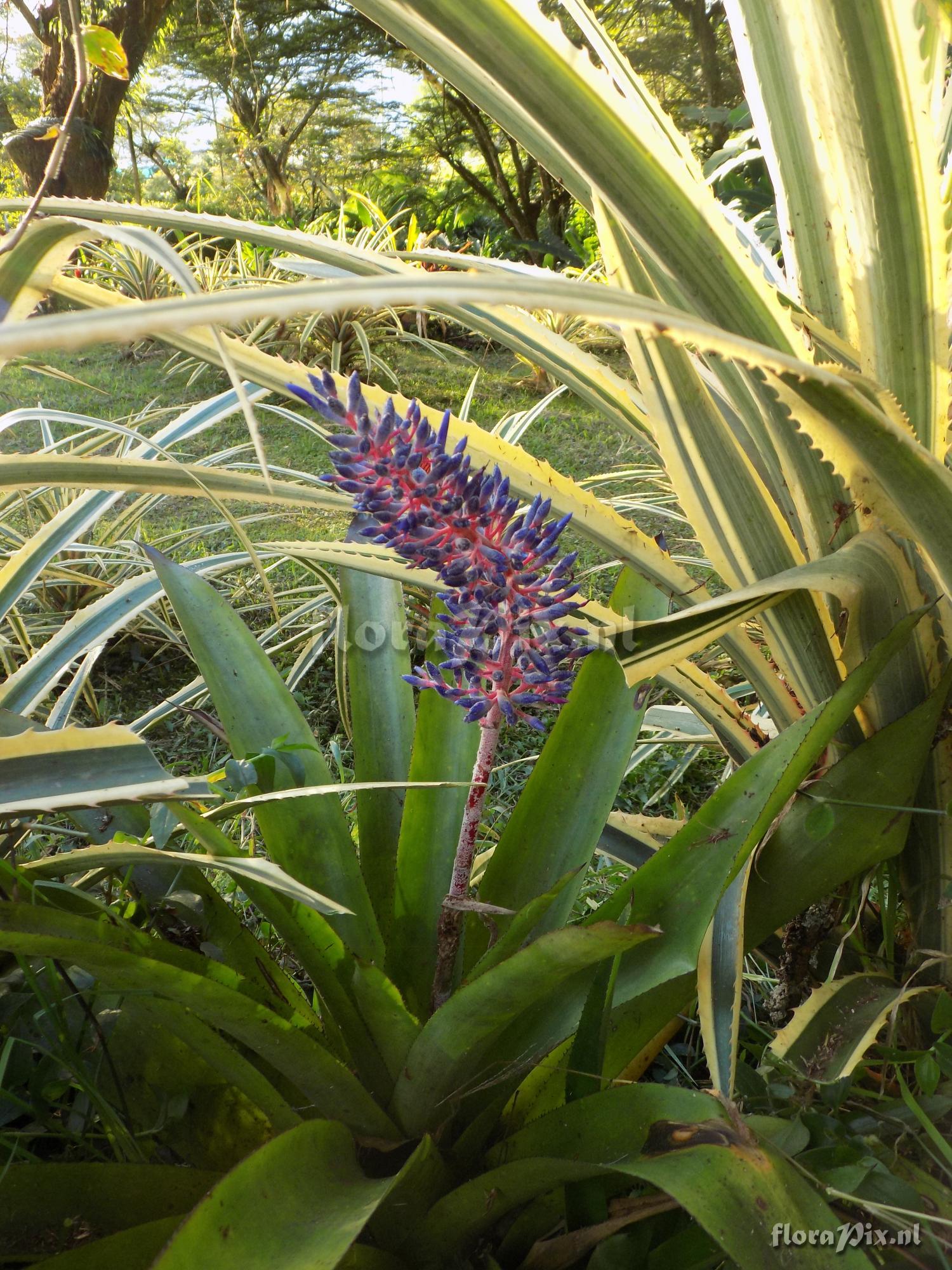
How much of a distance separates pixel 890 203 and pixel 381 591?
0.62 metres

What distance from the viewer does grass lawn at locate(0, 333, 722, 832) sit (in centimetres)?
181

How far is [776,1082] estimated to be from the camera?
31.0 inches

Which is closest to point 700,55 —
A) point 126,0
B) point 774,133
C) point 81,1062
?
point 126,0

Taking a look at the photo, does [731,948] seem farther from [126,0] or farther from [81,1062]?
[126,0]

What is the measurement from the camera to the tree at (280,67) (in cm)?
1310

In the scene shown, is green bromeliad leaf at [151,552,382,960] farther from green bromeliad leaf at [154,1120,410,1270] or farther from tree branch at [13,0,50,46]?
tree branch at [13,0,50,46]

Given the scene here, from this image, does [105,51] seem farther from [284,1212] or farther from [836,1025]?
[836,1025]

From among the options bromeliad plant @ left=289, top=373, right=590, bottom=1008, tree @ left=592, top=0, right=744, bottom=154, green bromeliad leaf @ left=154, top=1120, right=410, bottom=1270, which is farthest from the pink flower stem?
tree @ left=592, top=0, right=744, bottom=154

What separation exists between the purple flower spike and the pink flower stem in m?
0.02

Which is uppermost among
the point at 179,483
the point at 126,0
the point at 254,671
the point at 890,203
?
the point at 126,0

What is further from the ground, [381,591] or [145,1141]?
[381,591]

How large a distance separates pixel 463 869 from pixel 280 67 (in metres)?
17.5

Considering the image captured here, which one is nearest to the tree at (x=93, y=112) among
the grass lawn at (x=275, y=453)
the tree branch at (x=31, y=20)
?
the tree branch at (x=31, y=20)

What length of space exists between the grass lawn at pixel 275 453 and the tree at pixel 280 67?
314 inches
